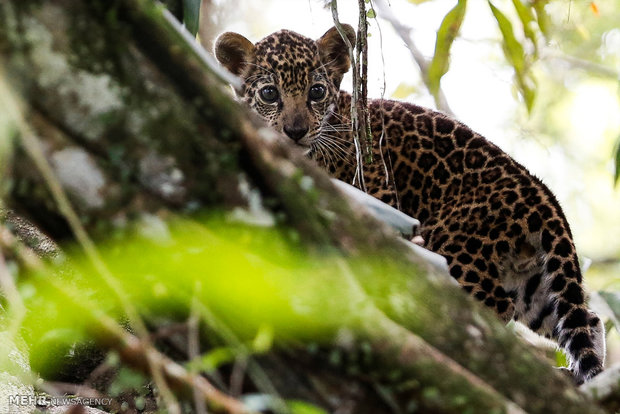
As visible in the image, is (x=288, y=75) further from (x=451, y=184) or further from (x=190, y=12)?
(x=190, y=12)

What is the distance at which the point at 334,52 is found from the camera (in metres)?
5.61

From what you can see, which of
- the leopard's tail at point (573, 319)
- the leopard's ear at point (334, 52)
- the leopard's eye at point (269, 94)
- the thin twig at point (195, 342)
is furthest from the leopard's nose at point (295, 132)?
the thin twig at point (195, 342)

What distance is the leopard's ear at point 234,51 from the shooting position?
212 inches

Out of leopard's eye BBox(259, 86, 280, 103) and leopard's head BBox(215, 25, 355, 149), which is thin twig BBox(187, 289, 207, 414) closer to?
leopard's head BBox(215, 25, 355, 149)

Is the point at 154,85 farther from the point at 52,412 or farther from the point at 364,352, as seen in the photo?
the point at 52,412

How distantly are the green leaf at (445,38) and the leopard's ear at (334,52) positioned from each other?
4.05 feet

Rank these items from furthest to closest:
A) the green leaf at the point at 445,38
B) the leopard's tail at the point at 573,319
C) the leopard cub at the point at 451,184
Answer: the leopard cub at the point at 451,184 → the green leaf at the point at 445,38 → the leopard's tail at the point at 573,319

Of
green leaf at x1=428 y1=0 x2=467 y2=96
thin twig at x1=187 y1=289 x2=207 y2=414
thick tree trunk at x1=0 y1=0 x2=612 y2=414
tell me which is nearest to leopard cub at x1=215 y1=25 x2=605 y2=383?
green leaf at x1=428 y1=0 x2=467 y2=96

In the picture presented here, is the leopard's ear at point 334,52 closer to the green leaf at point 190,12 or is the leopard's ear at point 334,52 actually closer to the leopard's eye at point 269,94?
the leopard's eye at point 269,94

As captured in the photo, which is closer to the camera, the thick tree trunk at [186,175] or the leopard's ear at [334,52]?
the thick tree trunk at [186,175]

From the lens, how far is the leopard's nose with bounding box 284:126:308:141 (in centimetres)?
508

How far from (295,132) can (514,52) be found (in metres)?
1.51

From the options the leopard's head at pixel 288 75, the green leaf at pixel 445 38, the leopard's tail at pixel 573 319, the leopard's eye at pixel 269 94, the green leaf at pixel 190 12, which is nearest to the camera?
the green leaf at pixel 190 12

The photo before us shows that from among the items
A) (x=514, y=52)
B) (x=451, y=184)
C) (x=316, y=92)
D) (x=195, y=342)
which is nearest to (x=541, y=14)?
(x=514, y=52)
